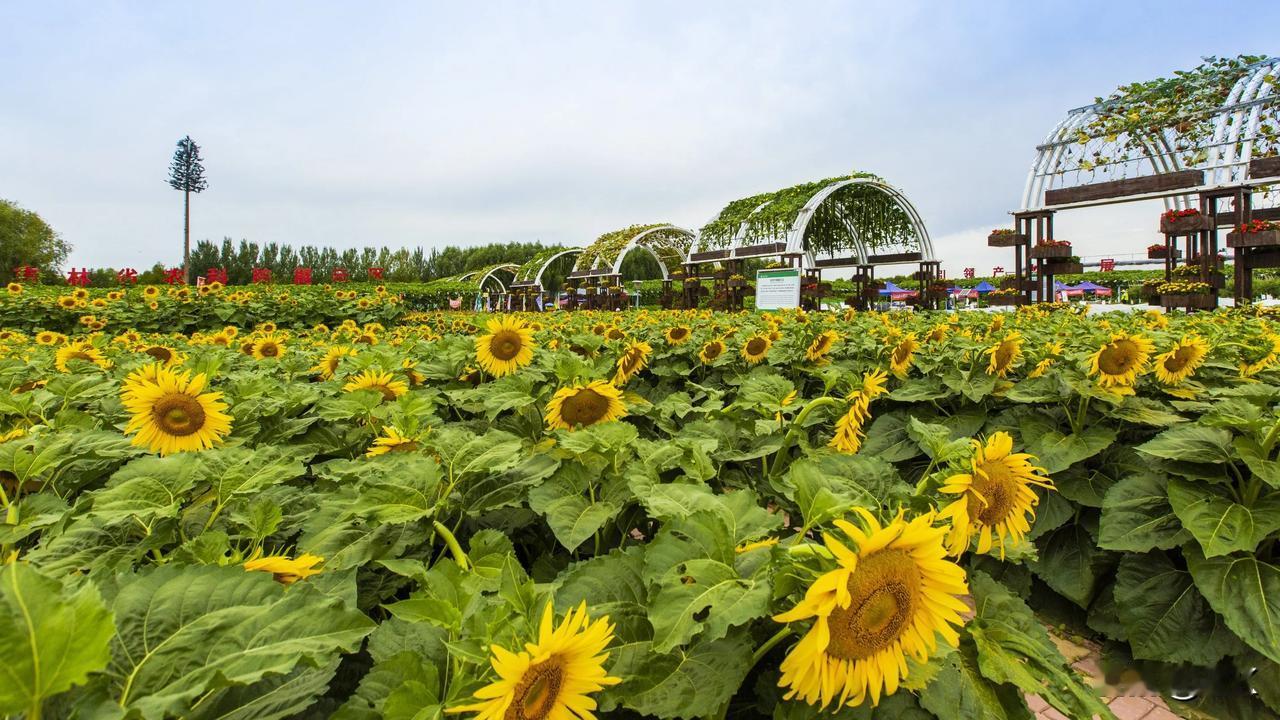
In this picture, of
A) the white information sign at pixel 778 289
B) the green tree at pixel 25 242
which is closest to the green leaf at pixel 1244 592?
the white information sign at pixel 778 289

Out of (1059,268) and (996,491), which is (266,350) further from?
(1059,268)

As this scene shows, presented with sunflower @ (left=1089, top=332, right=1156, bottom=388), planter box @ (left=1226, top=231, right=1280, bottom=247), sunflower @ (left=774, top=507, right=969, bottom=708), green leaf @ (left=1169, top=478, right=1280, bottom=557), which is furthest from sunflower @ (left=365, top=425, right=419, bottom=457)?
planter box @ (left=1226, top=231, right=1280, bottom=247)

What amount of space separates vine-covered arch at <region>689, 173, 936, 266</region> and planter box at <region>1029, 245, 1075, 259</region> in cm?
449

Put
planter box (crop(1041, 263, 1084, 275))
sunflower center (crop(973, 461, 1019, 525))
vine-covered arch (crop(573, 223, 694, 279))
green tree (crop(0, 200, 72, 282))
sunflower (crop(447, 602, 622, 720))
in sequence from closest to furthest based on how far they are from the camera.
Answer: sunflower (crop(447, 602, 622, 720)) < sunflower center (crop(973, 461, 1019, 525)) < planter box (crop(1041, 263, 1084, 275)) < vine-covered arch (crop(573, 223, 694, 279)) < green tree (crop(0, 200, 72, 282))

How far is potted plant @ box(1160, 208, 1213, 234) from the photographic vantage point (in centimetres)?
1091

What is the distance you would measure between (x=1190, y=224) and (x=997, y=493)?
45.5 feet

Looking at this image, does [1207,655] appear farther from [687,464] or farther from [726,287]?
[726,287]

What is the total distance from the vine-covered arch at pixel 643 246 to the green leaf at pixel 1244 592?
21.5 metres

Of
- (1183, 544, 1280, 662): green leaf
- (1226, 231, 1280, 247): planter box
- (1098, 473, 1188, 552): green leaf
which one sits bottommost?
(1183, 544, 1280, 662): green leaf

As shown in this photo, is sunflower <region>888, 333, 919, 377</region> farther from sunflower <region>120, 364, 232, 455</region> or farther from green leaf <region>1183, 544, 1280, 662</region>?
sunflower <region>120, 364, 232, 455</region>

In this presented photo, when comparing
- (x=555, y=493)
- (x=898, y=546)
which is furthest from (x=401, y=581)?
(x=898, y=546)

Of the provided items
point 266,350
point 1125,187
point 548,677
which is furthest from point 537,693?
point 1125,187

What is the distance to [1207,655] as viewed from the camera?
2.22 metres

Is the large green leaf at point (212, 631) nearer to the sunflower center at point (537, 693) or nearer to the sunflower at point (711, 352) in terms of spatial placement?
the sunflower center at point (537, 693)
